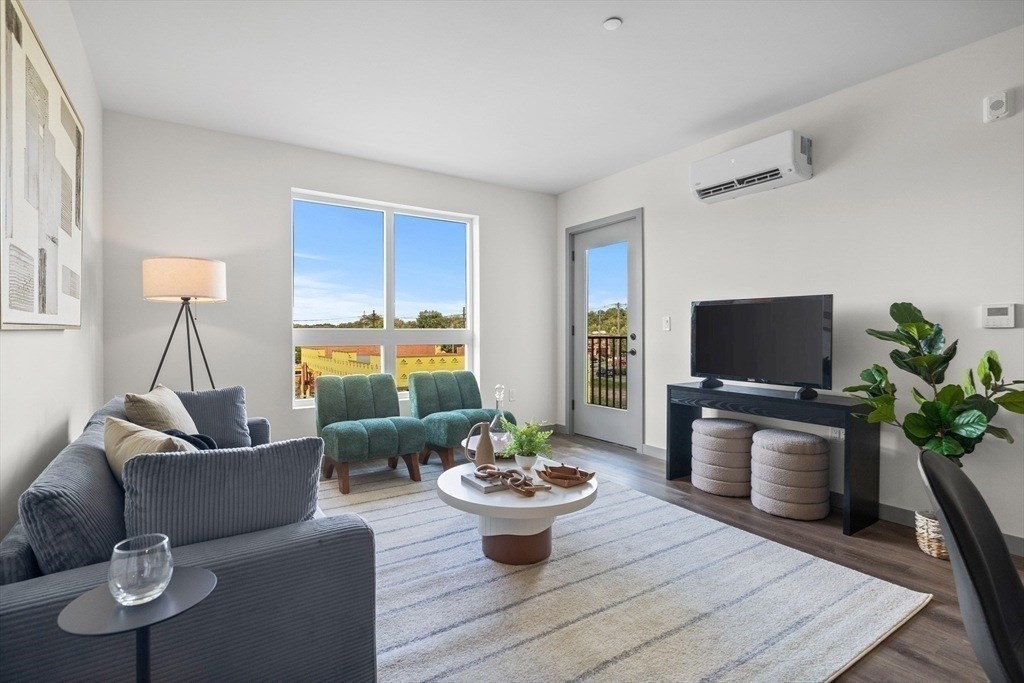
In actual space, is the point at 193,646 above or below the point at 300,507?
below

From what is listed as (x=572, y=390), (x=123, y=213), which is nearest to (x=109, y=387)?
Answer: (x=123, y=213)

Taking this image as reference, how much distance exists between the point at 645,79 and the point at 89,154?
3.24 m

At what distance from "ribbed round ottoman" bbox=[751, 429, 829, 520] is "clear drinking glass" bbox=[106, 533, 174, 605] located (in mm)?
3130

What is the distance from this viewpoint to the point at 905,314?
8.84ft

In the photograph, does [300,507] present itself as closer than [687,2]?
Yes

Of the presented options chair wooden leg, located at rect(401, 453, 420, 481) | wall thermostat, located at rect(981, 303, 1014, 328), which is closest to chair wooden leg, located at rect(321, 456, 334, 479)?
chair wooden leg, located at rect(401, 453, 420, 481)

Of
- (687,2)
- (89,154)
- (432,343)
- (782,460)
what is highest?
(687,2)

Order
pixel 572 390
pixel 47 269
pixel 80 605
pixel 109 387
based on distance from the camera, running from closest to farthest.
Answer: pixel 80 605 → pixel 47 269 → pixel 109 387 → pixel 572 390

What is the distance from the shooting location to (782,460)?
3076mm

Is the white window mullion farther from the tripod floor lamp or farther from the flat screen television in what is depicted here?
the flat screen television

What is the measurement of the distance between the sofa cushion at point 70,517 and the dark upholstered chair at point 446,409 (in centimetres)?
264

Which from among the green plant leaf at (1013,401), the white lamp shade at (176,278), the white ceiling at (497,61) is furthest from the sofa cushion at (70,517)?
the green plant leaf at (1013,401)

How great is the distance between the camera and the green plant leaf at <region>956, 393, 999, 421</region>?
2.37m

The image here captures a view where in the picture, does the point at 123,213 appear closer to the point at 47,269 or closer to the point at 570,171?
the point at 47,269
